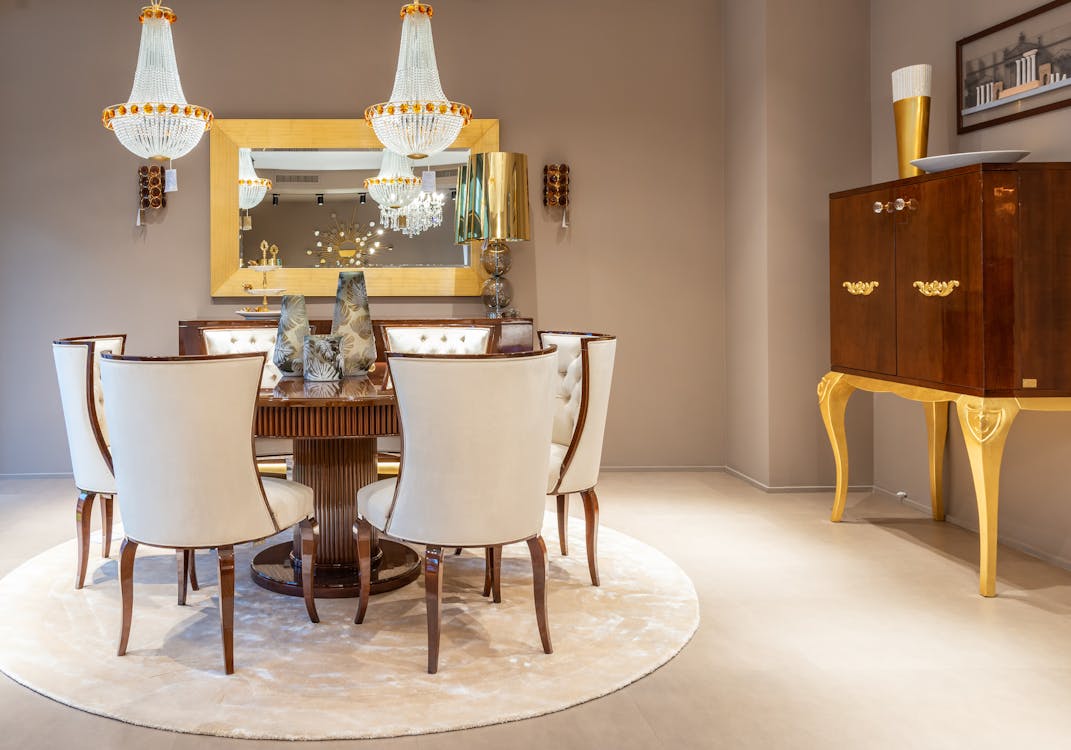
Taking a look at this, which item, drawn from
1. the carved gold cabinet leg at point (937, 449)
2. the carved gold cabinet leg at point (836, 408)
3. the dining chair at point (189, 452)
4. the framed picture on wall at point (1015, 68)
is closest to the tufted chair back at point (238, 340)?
the dining chair at point (189, 452)

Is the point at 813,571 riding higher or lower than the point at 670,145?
lower

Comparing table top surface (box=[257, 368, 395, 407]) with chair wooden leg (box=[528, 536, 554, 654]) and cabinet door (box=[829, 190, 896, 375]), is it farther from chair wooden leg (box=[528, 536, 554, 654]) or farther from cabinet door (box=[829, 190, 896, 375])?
cabinet door (box=[829, 190, 896, 375])

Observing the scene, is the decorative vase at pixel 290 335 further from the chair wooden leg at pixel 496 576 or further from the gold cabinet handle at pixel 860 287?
the gold cabinet handle at pixel 860 287

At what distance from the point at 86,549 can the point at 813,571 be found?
282 cm

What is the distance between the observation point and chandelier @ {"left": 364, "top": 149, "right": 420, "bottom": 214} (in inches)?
213

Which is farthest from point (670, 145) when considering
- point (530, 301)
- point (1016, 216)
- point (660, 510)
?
point (1016, 216)

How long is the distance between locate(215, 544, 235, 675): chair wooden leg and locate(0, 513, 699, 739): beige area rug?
0.17 ft

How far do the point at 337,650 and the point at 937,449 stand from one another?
2976 mm

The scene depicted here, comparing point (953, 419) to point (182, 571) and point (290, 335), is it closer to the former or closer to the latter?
point (290, 335)

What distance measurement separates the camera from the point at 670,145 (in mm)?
5582

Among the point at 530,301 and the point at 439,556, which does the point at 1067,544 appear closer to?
the point at 439,556

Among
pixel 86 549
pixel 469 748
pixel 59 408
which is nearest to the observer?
pixel 469 748

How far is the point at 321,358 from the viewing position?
3230mm

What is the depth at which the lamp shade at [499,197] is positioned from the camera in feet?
16.3
